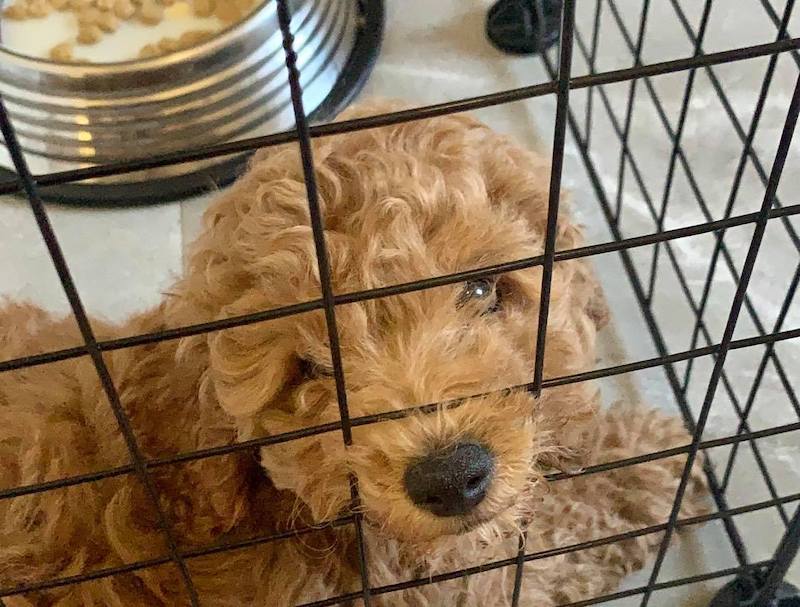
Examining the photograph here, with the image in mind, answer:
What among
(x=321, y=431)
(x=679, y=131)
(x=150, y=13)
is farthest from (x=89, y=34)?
(x=321, y=431)

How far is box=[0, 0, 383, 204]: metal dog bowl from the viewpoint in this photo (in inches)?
95.7

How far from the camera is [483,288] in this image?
1403 millimetres

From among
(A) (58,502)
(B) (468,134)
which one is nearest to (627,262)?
(B) (468,134)

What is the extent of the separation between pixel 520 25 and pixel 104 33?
119cm

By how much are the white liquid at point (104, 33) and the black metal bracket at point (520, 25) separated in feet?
2.60

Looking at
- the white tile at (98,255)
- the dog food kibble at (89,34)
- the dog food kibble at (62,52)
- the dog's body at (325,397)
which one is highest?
the dog food kibble at (89,34)

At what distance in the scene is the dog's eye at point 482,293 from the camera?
54.3 inches

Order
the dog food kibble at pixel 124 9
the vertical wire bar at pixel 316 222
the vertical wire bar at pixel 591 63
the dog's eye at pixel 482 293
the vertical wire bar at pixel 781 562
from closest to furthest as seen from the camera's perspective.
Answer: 1. the vertical wire bar at pixel 316 222
2. the dog's eye at pixel 482 293
3. the vertical wire bar at pixel 781 562
4. the vertical wire bar at pixel 591 63
5. the dog food kibble at pixel 124 9

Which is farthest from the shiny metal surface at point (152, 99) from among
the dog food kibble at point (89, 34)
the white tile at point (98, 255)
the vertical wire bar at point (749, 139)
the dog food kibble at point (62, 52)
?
the vertical wire bar at point (749, 139)

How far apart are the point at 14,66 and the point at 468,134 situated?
1511mm

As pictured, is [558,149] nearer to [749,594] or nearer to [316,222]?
[316,222]

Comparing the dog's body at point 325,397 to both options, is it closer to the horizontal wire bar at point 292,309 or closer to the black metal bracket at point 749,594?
the horizontal wire bar at point 292,309

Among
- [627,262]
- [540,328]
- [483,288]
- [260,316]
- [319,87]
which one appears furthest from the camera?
[319,87]

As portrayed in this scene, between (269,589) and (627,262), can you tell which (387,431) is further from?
(627,262)
